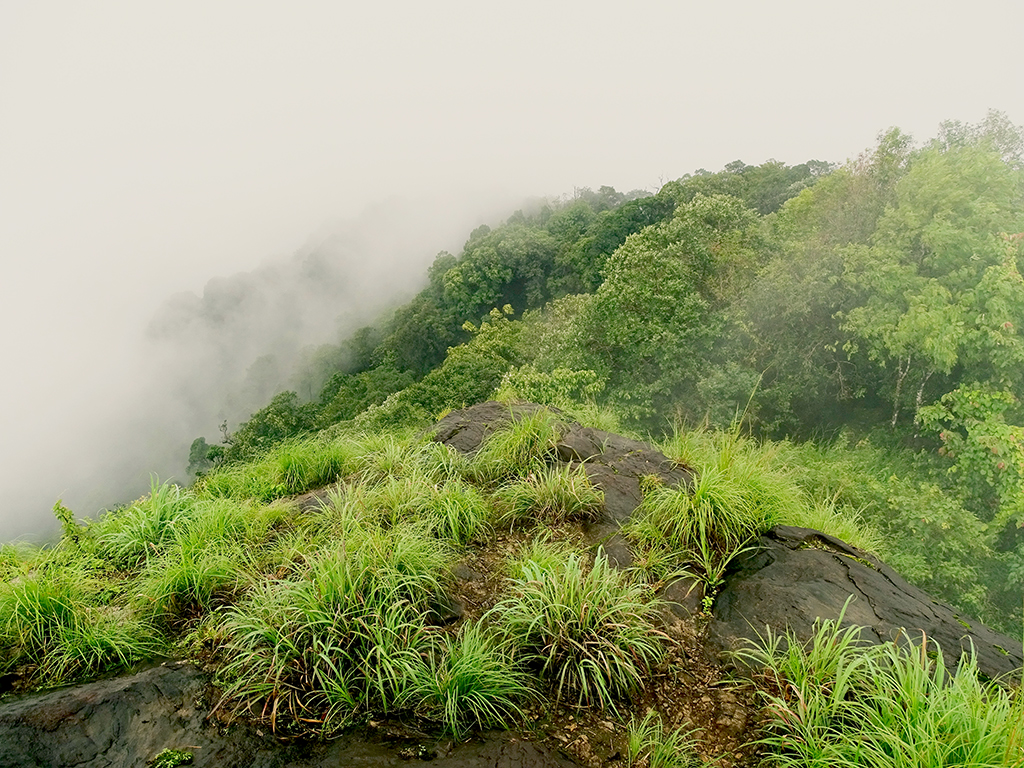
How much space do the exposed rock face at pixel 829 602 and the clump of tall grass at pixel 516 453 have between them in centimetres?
Answer: 212

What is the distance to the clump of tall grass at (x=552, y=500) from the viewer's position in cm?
462

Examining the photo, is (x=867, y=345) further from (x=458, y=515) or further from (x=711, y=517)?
(x=458, y=515)

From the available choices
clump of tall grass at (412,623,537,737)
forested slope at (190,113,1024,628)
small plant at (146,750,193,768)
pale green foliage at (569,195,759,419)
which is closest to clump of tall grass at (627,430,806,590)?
clump of tall grass at (412,623,537,737)

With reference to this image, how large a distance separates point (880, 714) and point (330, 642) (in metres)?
2.82

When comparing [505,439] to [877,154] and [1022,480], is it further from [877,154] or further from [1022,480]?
[877,154]

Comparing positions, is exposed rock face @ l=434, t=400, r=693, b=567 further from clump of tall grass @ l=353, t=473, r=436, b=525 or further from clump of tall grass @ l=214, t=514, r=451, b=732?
clump of tall grass @ l=214, t=514, r=451, b=732

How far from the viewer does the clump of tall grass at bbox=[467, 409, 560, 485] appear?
527 centimetres

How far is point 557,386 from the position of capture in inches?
503

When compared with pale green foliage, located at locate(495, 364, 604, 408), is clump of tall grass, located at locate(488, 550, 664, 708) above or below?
above

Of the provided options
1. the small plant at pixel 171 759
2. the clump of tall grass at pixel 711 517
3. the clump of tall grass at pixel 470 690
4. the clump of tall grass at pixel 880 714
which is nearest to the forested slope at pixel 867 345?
the clump of tall grass at pixel 711 517

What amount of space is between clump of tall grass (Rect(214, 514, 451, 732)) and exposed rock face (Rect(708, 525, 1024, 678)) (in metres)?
2.06

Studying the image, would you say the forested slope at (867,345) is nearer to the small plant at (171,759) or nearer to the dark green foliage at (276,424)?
the dark green foliage at (276,424)

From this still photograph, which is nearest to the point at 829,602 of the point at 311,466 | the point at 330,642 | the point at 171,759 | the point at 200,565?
the point at 330,642

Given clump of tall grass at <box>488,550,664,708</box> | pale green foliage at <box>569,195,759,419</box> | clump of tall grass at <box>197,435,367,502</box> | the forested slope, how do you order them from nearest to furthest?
clump of tall grass at <box>488,550,664,708</box>
clump of tall grass at <box>197,435,367,502</box>
the forested slope
pale green foliage at <box>569,195,759,419</box>
